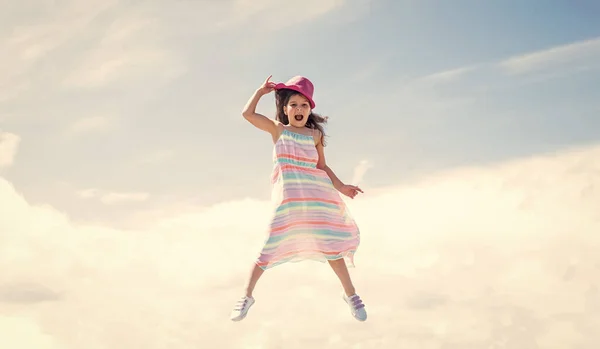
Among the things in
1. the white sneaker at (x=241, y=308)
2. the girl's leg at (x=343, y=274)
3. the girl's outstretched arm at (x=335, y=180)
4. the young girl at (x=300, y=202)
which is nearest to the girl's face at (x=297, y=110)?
the young girl at (x=300, y=202)

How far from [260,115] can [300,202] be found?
1.21 meters

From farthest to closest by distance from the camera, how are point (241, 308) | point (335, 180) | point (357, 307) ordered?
point (335, 180) → point (357, 307) → point (241, 308)

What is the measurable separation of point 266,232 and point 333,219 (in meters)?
0.90

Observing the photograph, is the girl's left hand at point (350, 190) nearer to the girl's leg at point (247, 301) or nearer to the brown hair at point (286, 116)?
the brown hair at point (286, 116)

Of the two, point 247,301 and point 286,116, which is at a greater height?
point 286,116

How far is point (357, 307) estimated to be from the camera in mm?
7762

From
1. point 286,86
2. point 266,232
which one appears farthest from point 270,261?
point 286,86

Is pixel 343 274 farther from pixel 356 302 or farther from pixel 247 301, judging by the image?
pixel 247 301

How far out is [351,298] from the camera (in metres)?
7.78

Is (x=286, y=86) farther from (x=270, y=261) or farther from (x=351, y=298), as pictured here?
(x=351, y=298)

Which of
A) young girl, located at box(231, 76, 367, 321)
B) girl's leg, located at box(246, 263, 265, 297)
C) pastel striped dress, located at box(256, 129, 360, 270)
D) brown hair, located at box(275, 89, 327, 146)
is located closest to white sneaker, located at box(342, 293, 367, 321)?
young girl, located at box(231, 76, 367, 321)

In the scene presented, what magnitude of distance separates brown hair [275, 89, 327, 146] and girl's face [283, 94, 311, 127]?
7cm

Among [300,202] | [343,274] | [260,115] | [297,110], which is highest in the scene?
[297,110]

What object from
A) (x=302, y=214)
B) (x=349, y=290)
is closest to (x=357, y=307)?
(x=349, y=290)
